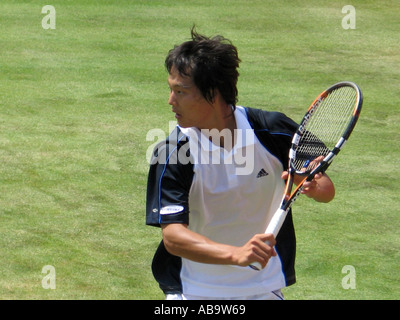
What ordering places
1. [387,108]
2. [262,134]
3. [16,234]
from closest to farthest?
1. [262,134]
2. [16,234]
3. [387,108]

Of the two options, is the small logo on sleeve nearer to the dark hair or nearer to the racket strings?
the dark hair

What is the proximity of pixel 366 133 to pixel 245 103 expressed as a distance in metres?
1.68

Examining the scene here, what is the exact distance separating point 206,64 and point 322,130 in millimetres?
1164

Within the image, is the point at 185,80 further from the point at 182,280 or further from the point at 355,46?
the point at 355,46

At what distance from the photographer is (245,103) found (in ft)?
39.9

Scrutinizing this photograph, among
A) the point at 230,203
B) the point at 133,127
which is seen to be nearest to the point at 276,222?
the point at 230,203

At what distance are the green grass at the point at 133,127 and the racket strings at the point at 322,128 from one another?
2.09m

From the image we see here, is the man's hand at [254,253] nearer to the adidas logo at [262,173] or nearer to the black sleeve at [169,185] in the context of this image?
the black sleeve at [169,185]

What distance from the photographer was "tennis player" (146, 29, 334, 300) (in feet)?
16.5

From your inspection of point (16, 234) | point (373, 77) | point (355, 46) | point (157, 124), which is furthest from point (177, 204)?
point (355, 46)

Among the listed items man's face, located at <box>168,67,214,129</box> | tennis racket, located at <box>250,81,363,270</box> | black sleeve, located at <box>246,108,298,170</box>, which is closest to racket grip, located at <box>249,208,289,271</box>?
tennis racket, located at <box>250,81,363,270</box>

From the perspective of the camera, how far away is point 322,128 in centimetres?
599

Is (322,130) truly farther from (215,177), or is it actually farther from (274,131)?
(215,177)

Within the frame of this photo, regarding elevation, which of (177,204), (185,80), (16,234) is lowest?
(16,234)
